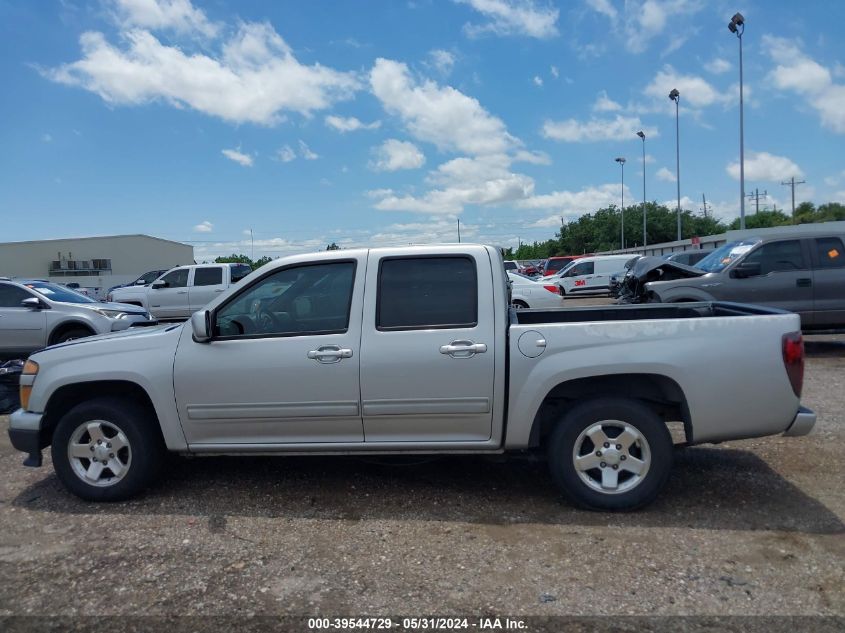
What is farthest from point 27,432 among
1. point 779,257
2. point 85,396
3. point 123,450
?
point 779,257

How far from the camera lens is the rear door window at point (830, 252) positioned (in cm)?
1040

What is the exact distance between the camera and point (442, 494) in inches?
187

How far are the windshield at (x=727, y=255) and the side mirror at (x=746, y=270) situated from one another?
26cm

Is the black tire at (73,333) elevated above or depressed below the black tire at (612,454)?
above

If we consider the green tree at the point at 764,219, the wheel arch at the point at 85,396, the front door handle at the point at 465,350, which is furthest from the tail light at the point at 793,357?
the green tree at the point at 764,219

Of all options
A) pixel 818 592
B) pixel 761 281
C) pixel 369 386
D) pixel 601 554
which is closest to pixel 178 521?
pixel 369 386

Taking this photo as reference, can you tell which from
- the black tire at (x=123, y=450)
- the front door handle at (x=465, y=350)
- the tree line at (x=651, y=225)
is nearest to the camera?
the front door handle at (x=465, y=350)

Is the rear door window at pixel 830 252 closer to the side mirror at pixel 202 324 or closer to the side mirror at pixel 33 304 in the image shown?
the side mirror at pixel 202 324

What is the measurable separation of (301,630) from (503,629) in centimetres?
95

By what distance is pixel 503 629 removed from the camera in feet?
10.0

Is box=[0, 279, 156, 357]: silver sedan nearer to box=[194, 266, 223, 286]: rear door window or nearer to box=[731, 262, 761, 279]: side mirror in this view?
box=[194, 266, 223, 286]: rear door window

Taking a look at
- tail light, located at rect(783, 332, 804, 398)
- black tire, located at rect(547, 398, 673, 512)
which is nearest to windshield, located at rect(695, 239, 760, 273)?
tail light, located at rect(783, 332, 804, 398)

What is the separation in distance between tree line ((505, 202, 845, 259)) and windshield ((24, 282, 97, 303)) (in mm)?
62328

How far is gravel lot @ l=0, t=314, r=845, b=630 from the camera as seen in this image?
3324 millimetres
